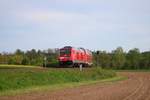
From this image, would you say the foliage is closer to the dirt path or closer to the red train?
the dirt path

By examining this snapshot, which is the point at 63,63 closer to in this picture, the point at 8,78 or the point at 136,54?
the point at 8,78

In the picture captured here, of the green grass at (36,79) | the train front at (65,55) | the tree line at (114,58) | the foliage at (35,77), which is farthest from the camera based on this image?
the tree line at (114,58)

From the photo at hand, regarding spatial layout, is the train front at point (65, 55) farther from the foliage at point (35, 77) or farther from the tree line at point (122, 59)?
the tree line at point (122, 59)

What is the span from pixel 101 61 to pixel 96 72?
7473 cm

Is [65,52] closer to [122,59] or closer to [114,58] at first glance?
[122,59]

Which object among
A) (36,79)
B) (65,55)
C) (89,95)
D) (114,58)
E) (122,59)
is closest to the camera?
(89,95)

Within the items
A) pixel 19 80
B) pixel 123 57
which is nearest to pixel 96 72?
pixel 19 80

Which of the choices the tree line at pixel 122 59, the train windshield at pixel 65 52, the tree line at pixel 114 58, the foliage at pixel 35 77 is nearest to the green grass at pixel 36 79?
the foliage at pixel 35 77

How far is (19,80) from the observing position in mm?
32438

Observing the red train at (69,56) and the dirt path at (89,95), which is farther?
the red train at (69,56)

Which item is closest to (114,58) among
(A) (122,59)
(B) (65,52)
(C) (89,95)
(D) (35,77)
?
(A) (122,59)

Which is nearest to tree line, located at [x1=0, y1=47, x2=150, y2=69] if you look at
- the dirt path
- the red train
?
the red train

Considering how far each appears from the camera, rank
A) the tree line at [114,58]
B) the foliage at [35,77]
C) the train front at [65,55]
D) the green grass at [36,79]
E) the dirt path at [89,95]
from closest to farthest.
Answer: the dirt path at [89,95] → the green grass at [36,79] → the foliage at [35,77] → the train front at [65,55] → the tree line at [114,58]

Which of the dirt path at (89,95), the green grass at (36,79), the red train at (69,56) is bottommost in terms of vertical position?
the dirt path at (89,95)
